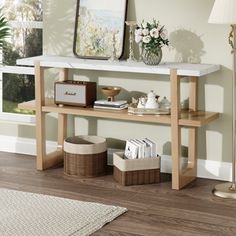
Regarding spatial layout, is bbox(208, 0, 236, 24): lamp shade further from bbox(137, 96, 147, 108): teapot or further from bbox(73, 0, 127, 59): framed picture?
bbox(73, 0, 127, 59): framed picture

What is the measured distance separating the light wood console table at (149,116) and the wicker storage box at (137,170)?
18cm

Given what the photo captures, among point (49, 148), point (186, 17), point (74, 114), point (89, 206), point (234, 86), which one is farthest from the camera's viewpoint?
point (49, 148)

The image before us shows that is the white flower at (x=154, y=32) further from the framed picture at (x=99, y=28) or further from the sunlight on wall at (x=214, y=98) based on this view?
the sunlight on wall at (x=214, y=98)

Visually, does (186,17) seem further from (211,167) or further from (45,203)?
(45,203)

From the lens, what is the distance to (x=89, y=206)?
4.11 metres

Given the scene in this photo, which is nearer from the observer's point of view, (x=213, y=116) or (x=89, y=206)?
(x=89, y=206)

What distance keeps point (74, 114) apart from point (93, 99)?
0.25 metres

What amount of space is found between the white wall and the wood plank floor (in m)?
0.35

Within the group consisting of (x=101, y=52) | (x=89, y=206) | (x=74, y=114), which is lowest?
(x=89, y=206)

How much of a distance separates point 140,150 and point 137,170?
14 centimetres

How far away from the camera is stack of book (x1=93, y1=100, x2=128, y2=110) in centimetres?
473

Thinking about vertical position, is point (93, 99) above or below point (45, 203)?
above

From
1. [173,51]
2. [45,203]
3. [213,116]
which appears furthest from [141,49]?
[45,203]

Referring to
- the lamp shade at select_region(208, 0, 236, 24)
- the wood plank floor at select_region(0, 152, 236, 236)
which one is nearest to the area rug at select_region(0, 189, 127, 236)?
the wood plank floor at select_region(0, 152, 236, 236)
